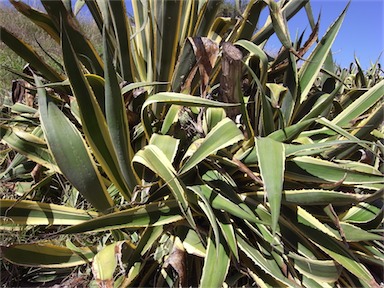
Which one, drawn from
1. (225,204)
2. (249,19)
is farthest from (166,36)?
(225,204)

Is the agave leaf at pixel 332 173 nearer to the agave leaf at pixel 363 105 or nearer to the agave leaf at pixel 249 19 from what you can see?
the agave leaf at pixel 363 105

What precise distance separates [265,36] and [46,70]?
94 cm

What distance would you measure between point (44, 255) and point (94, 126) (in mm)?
401

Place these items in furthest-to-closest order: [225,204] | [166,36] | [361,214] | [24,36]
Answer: [24,36], [166,36], [361,214], [225,204]

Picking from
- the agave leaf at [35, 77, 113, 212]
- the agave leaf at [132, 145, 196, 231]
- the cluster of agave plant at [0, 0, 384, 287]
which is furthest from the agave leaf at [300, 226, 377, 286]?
the agave leaf at [35, 77, 113, 212]

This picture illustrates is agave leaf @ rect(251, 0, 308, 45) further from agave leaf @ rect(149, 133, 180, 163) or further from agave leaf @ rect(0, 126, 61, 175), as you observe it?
agave leaf @ rect(0, 126, 61, 175)

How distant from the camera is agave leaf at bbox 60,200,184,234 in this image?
1079 millimetres

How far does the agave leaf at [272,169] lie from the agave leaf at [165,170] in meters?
0.20

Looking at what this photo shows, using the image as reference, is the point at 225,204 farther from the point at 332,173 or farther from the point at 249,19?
the point at 249,19

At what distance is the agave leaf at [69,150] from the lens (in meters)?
1.15

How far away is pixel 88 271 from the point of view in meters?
1.26

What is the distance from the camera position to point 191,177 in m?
1.23

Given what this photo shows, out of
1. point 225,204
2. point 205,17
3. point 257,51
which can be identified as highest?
point 205,17

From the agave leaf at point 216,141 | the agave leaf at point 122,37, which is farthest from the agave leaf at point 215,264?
the agave leaf at point 122,37
